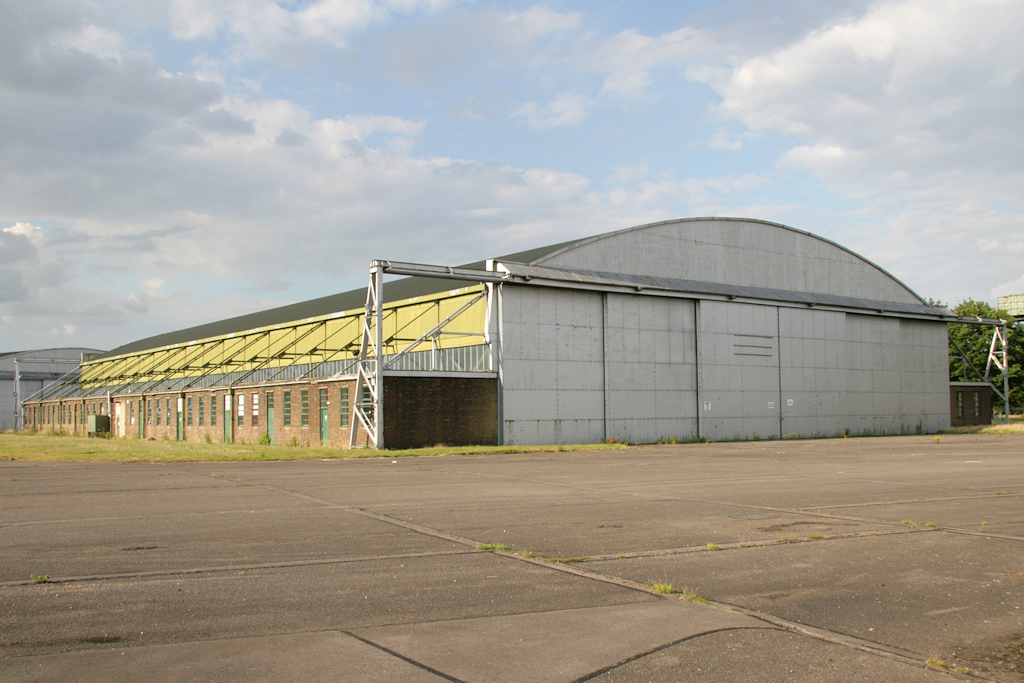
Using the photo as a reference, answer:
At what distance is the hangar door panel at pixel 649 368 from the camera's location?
39.7 m

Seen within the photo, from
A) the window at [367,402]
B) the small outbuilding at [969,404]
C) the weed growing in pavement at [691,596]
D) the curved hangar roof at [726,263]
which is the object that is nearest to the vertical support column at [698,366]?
the curved hangar roof at [726,263]

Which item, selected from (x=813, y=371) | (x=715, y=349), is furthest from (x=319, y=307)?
(x=813, y=371)

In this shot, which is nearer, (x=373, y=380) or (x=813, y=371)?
(x=373, y=380)

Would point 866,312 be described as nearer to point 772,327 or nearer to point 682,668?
point 772,327

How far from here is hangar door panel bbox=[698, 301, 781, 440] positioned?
140ft

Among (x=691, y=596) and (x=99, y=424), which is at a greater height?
(x=691, y=596)

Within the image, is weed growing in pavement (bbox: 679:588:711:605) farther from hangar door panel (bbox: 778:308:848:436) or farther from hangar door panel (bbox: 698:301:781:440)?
hangar door panel (bbox: 778:308:848:436)

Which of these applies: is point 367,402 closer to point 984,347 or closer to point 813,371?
point 813,371

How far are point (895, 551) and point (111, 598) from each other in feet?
28.0

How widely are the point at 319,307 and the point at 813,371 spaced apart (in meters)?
34.2

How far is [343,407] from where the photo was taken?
3669cm

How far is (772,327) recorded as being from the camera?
45469 mm

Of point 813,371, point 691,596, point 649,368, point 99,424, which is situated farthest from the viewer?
point 99,424

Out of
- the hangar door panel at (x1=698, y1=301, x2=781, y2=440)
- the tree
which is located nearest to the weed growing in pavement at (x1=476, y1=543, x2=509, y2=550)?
the hangar door panel at (x1=698, y1=301, x2=781, y2=440)
